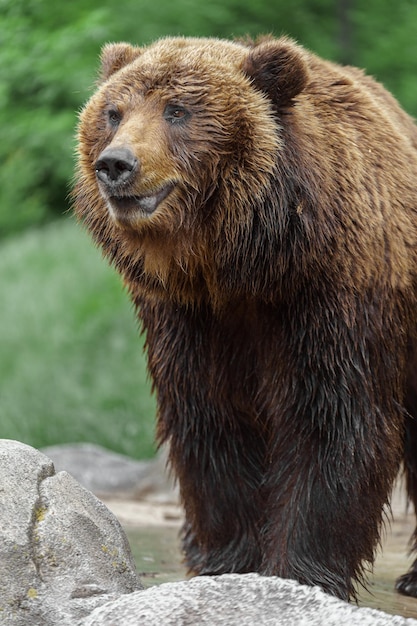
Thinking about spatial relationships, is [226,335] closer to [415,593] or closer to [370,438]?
[370,438]

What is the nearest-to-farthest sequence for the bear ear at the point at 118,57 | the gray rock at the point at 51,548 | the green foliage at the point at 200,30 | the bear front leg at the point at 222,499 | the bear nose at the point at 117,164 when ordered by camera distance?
the gray rock at the point at 51,548
the bear nose at the point at 117,164
the bear ear at the point at 118,57
the bear front leg at the point at 222,499
the green foliage at the point at 200,30

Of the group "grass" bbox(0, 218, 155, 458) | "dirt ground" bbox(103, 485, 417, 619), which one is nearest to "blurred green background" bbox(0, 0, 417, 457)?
"grass" bbox(0, 218, 155, 458)

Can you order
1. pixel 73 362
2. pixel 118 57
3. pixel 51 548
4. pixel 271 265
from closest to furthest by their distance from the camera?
pixel 51 548
pixel 271 265
pixel 118 57
pixel 73 362

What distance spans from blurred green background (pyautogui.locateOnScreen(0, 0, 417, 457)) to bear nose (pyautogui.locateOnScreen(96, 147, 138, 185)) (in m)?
8.72

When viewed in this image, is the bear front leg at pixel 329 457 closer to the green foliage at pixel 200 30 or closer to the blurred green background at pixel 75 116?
the blurred green background at pixel 75 116

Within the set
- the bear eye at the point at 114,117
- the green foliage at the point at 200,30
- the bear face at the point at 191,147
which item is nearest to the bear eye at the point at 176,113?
the bear face at the point at 191,147

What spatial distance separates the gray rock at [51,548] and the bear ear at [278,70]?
206 centimetres

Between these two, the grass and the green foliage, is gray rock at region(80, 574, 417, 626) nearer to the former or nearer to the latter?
the grass

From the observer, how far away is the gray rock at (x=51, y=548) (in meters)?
4.89

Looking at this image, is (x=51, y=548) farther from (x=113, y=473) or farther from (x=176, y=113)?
(x=113, y=473)

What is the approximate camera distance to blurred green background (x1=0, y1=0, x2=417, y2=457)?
1479 centimetres

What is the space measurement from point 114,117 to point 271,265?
1032mm

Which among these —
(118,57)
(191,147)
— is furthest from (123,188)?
(118,57)

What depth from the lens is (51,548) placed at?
16.5 ft
